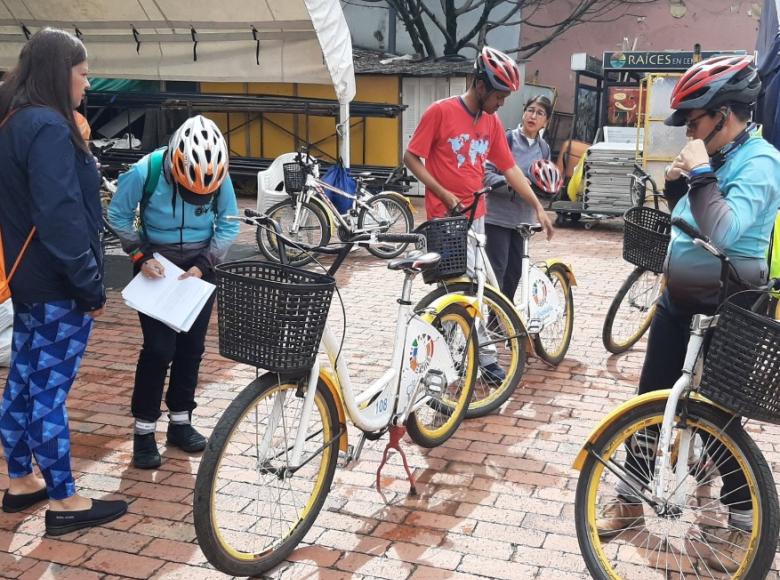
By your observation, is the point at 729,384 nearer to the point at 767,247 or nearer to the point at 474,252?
the point at 767,247

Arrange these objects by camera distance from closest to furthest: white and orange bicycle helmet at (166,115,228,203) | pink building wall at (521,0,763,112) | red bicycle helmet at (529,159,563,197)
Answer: white and orange bicycle helmet at (166,115,228,203), red bicycle helmet at (529,159,563,197), pink building wall at (521,0,763,112)

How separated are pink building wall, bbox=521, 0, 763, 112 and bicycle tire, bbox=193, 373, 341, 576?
2052cm

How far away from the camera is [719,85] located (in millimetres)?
3180

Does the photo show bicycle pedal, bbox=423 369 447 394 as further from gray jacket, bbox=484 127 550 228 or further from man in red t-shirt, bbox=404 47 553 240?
gray jacket, bbox=484 127 550 228

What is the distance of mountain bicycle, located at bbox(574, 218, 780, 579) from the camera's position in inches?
112

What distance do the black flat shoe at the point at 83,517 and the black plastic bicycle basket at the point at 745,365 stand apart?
253 centimetres

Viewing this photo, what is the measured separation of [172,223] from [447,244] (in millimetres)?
1486

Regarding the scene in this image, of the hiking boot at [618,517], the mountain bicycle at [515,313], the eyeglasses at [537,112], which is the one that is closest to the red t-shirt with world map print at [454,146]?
the mountain bicycle at [515,313]

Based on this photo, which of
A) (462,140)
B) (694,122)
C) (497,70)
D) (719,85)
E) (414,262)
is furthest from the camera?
(462,140)

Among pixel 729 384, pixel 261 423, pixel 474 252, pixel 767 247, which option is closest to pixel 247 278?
pixel 261 423

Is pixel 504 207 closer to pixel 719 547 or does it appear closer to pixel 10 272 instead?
pixel 719 547

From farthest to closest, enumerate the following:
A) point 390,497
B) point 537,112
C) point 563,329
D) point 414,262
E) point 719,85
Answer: point 563,329 → point 537,112 → point 390,497 → point 414,262 → point 719,85

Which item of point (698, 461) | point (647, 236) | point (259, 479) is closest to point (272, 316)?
point (259, 479)

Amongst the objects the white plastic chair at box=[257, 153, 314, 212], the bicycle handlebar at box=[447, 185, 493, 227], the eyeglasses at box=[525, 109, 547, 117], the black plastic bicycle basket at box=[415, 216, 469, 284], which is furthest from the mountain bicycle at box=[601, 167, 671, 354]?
the white plastic chair at box=[257, 153, 314, 212]
